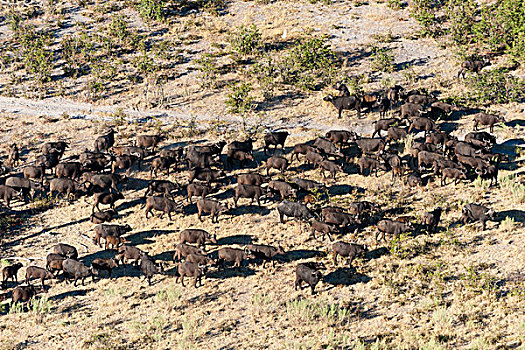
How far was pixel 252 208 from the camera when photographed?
27.3 m

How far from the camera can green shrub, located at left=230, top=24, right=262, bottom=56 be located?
45.7 metres

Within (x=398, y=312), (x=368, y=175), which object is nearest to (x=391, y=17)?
(x=368, y=175)

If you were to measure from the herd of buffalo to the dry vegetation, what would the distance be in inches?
23.0

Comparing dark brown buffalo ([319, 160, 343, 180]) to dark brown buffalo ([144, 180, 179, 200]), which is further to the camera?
dark brown buffalo ([319, 160, 343, 180])

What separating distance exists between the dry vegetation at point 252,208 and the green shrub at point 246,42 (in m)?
0.18

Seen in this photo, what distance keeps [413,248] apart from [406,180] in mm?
5960

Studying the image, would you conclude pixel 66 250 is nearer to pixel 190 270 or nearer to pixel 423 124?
pixel 190 270

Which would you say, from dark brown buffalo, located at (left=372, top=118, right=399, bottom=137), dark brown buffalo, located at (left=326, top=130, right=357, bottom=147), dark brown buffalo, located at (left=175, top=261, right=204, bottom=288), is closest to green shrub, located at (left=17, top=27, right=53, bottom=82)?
dark brown buffalo, located at (left=326, top=130, right=357, bottom=147)

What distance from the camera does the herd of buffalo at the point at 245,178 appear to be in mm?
23172

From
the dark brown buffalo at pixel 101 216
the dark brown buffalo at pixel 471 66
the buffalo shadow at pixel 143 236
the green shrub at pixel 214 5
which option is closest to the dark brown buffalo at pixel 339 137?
the buffalo shadow at pixel 143 236

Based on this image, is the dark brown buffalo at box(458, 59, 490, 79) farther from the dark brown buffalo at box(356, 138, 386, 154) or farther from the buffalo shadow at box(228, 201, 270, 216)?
the buffalo shadow at box(228, 201, 270, 216)

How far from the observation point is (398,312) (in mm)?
20406

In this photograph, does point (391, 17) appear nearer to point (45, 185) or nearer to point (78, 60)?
point (78, 60)

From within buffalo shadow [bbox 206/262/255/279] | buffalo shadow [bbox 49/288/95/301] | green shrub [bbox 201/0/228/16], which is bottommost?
buffalo shadow [bbox 49/288/95/301]
